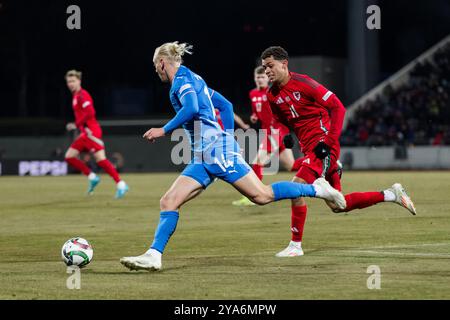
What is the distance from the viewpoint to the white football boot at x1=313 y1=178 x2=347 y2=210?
1058 cm

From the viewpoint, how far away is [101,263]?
428 inches

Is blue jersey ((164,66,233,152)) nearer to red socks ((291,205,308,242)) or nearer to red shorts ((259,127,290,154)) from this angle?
red socks ((291,205,308,242))

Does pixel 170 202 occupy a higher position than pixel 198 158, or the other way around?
pixel 198 158

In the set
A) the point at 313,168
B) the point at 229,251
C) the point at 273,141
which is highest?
the point at 273,141

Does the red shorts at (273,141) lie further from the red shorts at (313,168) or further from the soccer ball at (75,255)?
the soccer ball at (75,255)

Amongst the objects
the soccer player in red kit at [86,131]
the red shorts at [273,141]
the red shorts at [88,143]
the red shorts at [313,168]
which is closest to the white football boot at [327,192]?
the red shorts at [313,168]

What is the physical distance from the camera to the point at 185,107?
974 centimetres

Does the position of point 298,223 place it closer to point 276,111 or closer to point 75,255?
point 276,111

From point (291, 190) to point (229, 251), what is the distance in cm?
185

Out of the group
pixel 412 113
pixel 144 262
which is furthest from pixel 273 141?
pixel 412 113

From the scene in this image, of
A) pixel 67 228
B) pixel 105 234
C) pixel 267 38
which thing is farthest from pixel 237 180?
pixel 267 38
